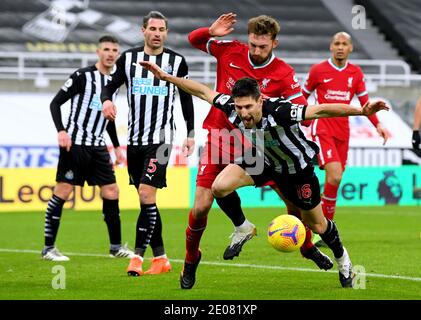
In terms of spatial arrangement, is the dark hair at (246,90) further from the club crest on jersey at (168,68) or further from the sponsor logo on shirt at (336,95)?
the sponsor logo on shirt at (336,95)

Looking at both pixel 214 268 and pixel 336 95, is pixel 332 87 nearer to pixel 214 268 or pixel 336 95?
pixel 336 95

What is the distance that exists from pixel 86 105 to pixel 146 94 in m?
1.76

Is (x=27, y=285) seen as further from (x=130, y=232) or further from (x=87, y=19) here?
(x=87, y=19)

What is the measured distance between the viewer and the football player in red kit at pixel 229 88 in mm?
7793

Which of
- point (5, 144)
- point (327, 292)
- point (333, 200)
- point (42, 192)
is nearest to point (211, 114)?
point (327, 292)

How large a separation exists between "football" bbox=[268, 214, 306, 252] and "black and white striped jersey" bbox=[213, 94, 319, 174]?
40cm

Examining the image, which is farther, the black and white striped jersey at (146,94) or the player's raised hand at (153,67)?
the black and white striped jersey at (146,94)

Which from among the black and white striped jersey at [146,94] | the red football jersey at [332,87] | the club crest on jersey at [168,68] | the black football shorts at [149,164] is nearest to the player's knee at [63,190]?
the black football shorts at [149,164]

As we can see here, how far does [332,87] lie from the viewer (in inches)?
469

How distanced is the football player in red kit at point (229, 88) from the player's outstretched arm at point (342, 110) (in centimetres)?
105

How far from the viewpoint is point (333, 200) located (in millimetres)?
11500

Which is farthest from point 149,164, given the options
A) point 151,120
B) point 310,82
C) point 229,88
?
point 310,82

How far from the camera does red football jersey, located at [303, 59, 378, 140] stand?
11914 mm

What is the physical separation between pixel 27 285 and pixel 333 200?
4.56m
